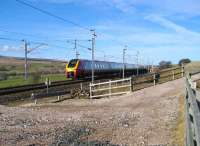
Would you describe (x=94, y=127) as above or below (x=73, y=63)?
below

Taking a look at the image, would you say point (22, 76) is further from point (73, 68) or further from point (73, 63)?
point (73, 68)

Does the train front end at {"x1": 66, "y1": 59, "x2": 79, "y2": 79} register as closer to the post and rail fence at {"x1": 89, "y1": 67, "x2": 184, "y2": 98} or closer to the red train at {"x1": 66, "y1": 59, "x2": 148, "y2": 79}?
the red train at {"x1": 66, "y1": 59, "x2": 148, "y2": 79}

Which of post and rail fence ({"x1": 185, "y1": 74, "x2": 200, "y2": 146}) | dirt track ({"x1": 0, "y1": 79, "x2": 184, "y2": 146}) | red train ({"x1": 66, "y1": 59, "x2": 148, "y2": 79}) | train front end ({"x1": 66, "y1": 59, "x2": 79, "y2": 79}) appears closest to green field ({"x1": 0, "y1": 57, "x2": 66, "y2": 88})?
train front end ({"x1": 66, "y1": 59, "x2": 79, "y2": 79})

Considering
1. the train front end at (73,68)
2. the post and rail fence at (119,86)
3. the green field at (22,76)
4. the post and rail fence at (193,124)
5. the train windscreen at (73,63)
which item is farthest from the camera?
the green field at (22,76)

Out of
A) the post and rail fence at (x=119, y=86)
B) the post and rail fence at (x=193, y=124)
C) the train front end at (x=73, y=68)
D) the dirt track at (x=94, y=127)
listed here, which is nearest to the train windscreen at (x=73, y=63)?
the train front end at (x=73, y=68)

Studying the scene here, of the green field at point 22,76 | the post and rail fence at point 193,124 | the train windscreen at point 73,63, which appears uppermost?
the train windscreen at point 73,63

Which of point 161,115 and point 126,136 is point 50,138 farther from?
point 161,115

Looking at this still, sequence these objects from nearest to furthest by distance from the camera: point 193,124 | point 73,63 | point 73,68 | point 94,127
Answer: point 193,124 → point 94,127 → point 73,68 → point 73,63

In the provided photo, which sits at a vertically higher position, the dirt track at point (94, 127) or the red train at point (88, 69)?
the red train at point (88, 69)

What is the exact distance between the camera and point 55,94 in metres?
34.3

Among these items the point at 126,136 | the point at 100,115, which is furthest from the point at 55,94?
the point at 126,136

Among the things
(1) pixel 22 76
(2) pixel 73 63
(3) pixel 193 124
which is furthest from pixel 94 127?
(1) pixel 22 76

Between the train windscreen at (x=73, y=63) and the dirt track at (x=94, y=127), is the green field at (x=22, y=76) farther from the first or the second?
the dirt track at (x=94, y=127)

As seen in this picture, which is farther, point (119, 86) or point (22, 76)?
point (22, 76)
